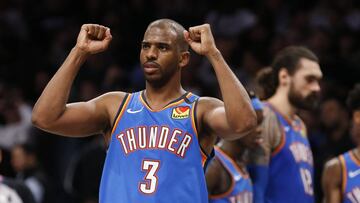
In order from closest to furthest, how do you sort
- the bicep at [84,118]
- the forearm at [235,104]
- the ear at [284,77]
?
the forearm at [235,104], the bicep at [84,118], the ear at [284,77]

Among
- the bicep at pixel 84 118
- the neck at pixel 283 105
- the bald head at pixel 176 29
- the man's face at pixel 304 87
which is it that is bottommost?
the neck at pixel 283 105

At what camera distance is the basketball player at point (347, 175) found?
6.38 m

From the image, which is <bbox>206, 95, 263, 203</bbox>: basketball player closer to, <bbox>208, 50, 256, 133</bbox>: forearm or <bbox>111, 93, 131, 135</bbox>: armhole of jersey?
<bbox>111, 93, 131, 135</bbox>: armhole of jersey

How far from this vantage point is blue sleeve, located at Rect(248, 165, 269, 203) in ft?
20.9

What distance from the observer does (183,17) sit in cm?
1074

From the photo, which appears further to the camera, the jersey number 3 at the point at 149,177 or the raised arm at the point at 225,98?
the jersey number 3 at the point at 149,177

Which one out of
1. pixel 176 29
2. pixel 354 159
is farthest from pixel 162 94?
pixel 354 159

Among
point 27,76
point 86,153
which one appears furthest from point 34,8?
point 86,153

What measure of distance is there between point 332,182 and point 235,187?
2.93 ft

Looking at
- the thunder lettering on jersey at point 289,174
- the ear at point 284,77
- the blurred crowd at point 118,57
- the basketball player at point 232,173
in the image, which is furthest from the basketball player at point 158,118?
the blurred crowd at point 118,57

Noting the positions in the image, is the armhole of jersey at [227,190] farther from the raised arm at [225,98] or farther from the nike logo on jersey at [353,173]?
the raised arm at [225,98]

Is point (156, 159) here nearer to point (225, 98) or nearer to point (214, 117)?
point (214, 117)

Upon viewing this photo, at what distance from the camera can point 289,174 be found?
646 centimetres

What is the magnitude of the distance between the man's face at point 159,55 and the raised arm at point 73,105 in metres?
0.23
